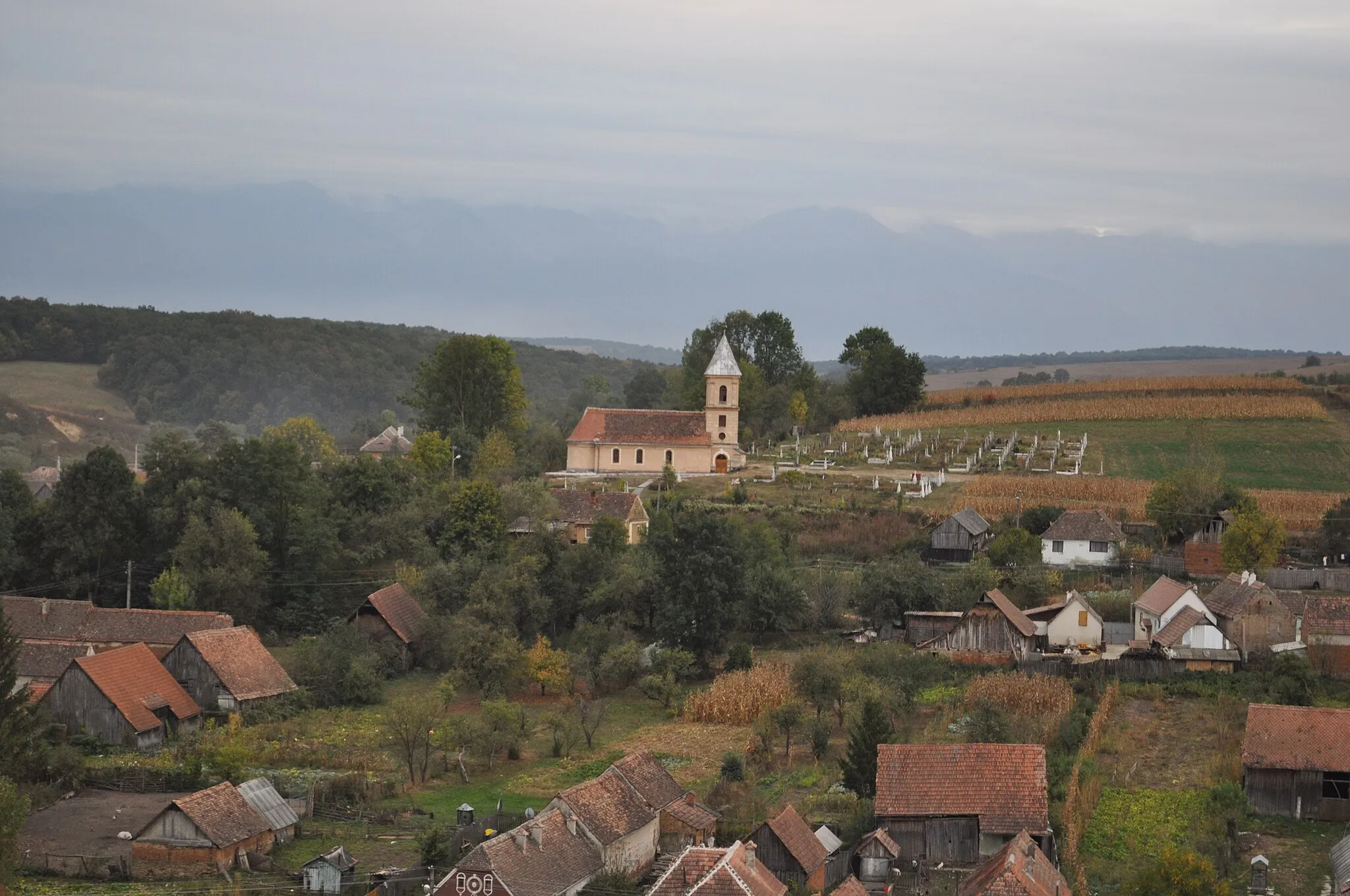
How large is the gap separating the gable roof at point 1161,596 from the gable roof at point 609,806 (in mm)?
20004

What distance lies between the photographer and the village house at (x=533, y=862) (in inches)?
1030

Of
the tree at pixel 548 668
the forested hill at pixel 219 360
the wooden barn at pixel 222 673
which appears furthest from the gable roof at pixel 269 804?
the forested hill at pixel 219 360

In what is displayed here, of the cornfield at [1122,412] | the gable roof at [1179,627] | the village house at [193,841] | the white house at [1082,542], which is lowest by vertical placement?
the village house at [193,841]

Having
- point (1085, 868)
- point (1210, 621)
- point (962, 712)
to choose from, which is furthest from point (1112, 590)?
point (1085, 868)

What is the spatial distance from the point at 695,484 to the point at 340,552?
17587 mm

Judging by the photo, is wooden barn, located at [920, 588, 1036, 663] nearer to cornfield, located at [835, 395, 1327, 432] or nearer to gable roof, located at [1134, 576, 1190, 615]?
gable roof, located at [1134, 576, 1190, 615]

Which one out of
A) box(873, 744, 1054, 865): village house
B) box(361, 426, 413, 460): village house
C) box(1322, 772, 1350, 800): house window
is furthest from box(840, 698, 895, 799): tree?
box(361, 426, 413, 460): village house

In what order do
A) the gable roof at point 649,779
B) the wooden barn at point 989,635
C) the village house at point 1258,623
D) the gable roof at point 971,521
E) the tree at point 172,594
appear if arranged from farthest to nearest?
1. the gable roof at point 971,521
2. the tree at point 172,594
3. the wooden barn at point 989,635
4. the village house at point 1258,623
5. the gable roof at point 649,779

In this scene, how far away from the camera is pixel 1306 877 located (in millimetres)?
28422

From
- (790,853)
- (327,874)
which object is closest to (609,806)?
(790,853)

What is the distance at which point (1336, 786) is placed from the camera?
107 feet

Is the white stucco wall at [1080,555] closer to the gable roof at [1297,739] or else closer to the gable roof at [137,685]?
the gable roof at [1297,739]

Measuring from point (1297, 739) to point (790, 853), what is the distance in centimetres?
1178

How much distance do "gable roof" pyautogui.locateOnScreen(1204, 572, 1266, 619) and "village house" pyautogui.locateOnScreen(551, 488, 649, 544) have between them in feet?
66.6
